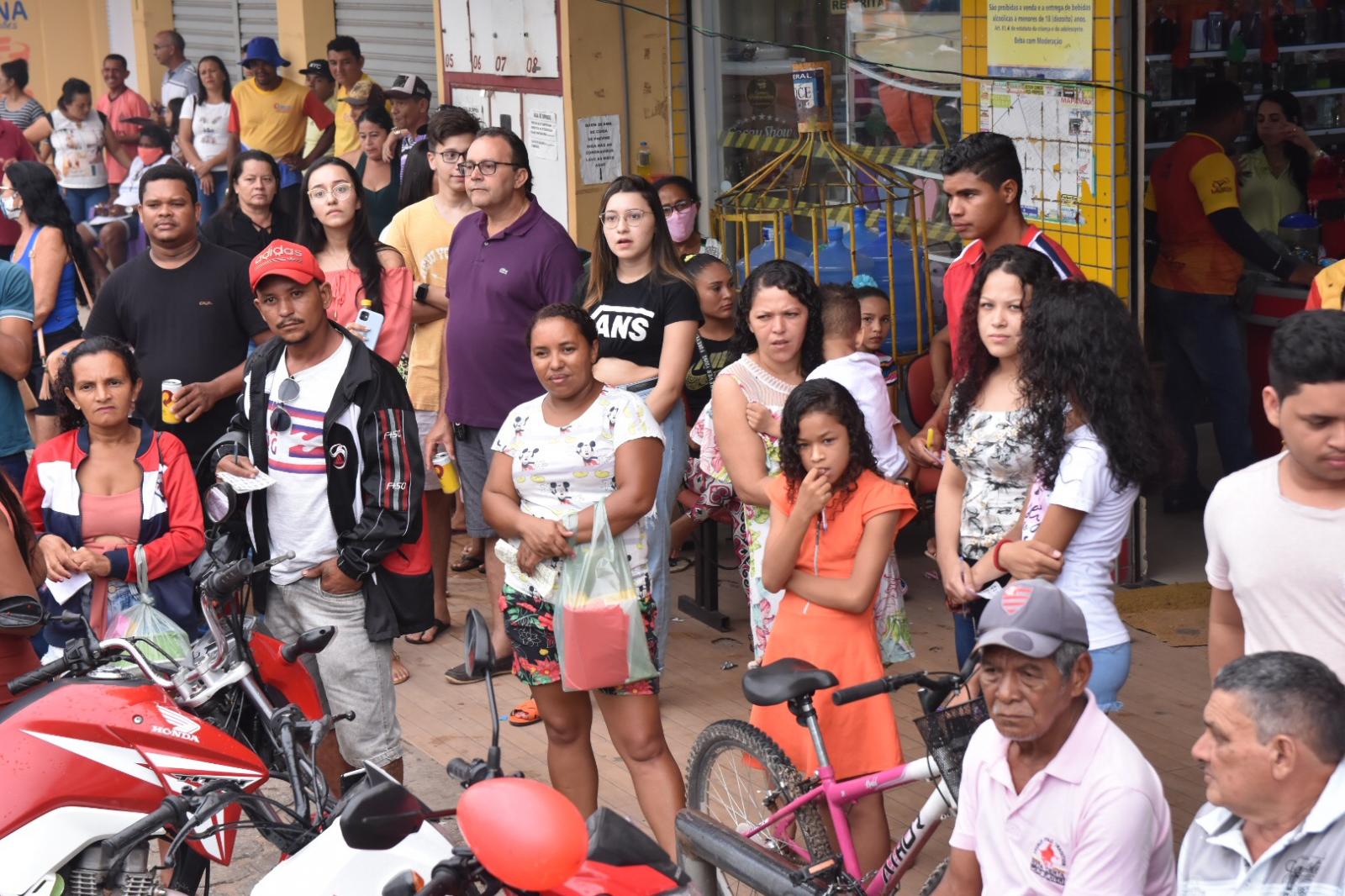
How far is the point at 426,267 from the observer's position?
277 inches

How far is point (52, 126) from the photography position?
589 inches

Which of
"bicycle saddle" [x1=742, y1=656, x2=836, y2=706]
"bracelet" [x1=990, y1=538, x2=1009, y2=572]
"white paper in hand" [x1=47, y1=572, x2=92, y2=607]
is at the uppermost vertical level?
"bracelet" [x1=990, y1=538, x2=1009, y2=572]

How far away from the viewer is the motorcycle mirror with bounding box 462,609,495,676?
2.93 meters

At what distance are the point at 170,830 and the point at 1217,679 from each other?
2.20 meters

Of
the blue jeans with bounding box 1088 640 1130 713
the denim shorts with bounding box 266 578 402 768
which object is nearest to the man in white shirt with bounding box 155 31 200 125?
the denim shorts with bounding box 266 578 402 768

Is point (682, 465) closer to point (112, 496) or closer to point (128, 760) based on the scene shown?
point (112, 496)

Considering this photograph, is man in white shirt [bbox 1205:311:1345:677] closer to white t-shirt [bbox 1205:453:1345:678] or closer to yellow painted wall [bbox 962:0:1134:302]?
white t-shirt [bbox 1205:453:1345:678]

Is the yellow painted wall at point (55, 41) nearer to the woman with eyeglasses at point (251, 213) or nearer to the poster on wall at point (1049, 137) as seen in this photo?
the woman with eyeglasses at point (251, 213)

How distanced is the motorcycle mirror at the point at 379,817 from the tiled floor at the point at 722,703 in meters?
2.40

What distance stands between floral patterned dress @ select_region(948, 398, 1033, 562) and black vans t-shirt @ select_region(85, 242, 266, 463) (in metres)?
3.00

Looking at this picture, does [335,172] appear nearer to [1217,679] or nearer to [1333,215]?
[1217,679]

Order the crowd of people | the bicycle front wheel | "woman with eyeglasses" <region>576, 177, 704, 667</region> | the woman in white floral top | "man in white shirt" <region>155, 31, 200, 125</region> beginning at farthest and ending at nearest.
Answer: "man in white shirt" <region>155, 31, 200, 125</region>
"woman with eyeglasses" <region>576, 177, 704, 667</region>
the woman in white floral top
the bicycle front wheel
the crowd of people

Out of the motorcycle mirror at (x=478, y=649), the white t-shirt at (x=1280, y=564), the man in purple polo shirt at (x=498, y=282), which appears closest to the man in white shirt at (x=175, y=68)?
the man in purple polo shirt at (x=498, y=282)

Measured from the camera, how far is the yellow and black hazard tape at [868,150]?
8.15 metres
